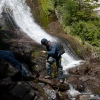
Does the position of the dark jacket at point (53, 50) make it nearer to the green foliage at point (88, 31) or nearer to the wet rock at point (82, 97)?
the wet rock at point (82, 97)

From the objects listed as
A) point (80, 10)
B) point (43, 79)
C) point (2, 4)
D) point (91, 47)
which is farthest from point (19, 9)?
point (43, 79)

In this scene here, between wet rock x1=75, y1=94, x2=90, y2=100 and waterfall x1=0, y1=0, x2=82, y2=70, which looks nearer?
wet rock x1=75, y1=94, x2=90, y2=100

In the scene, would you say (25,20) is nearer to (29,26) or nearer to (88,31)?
(29,26)

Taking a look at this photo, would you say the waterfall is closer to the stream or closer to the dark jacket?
the stream

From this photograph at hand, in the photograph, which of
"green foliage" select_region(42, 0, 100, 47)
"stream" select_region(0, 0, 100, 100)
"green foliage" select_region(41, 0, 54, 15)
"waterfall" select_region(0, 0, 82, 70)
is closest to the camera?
"stream" select_region(0, 0, 100, 100)

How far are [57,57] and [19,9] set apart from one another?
510 inches

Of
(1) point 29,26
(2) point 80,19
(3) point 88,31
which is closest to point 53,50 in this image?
(3) point 88,31

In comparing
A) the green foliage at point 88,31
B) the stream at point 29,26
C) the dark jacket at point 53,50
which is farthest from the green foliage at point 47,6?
the dark jacket at point 53,50

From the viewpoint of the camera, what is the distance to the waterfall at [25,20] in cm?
1671

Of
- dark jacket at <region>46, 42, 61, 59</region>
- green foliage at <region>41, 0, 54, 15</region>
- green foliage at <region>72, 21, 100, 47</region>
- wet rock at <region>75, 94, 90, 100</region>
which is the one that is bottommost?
wet rock at <region>75, 94, 90, 100</region>

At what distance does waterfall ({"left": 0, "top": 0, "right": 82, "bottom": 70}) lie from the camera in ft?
54.8

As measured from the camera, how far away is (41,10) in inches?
840

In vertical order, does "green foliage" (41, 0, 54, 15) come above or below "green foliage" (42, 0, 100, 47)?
above

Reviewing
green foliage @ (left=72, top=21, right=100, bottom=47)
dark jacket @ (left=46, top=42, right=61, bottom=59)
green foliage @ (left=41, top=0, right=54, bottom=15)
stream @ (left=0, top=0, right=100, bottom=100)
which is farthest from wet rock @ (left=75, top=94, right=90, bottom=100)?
green foliage @ (left=41, top=0, right=54, bottom=15)
